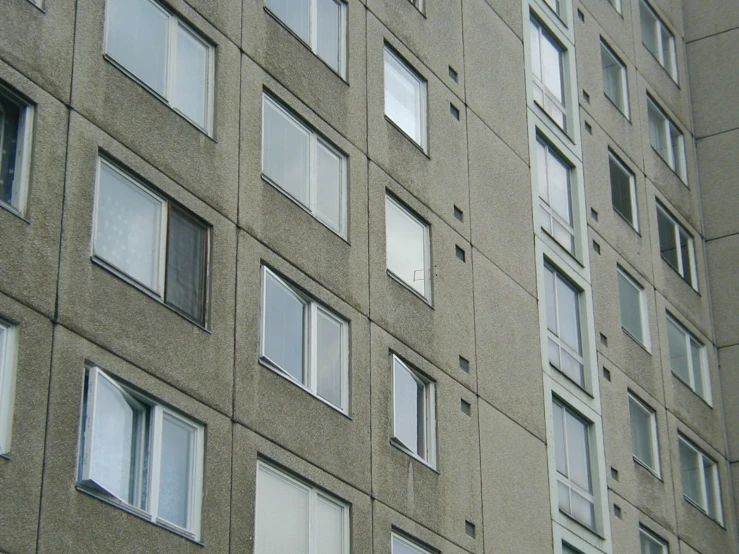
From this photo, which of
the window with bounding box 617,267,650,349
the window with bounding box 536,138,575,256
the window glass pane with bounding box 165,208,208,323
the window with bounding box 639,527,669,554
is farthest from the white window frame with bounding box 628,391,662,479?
the window glass pane with bounding box 165,208,208,323

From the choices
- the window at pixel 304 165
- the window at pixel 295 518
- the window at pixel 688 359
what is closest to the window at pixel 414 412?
the window at pixel 295 518

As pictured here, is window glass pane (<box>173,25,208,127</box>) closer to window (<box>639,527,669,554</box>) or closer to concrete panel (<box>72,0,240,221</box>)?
concrete panel (<box>72,0,240,221</box>)

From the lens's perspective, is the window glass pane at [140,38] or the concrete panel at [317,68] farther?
the concrete panel at [317,68]

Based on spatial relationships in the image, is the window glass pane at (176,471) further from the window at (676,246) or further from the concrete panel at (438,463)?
the window at (676,246)

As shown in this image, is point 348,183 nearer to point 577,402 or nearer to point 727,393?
A: point 577,402

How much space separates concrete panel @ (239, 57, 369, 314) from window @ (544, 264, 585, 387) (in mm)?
6370

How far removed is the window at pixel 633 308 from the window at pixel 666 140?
5.46m

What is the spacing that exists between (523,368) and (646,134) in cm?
1174

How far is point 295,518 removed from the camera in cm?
1888

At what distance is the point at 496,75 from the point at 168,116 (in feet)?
35.1

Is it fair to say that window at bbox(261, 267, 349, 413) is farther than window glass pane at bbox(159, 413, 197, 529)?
Yes

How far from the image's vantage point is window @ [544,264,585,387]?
27531 millimetres

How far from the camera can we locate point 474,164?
2594 cm

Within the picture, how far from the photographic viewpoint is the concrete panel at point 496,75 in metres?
27.1
